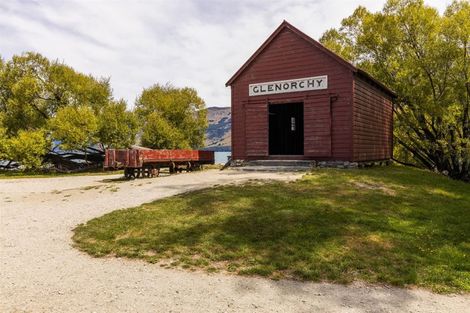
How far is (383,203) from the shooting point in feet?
37.6

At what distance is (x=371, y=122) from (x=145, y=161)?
13610 millimetres

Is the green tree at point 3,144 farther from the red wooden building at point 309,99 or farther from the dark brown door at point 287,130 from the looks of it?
the dark brown door at point 287,130

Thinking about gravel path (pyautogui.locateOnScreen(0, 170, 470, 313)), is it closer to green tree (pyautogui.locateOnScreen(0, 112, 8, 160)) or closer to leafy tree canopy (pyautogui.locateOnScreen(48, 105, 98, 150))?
leafy tree canopy (pyautogui.locateOnScreen(48, 105, 98, 150))

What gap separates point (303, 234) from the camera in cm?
833

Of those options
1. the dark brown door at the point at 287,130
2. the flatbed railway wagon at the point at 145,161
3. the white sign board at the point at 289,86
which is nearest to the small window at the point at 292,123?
the dark brown door at the point at 287,130

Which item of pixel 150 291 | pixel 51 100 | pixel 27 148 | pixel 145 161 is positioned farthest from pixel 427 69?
pixel 51 100

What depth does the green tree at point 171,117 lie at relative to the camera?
4125 cm

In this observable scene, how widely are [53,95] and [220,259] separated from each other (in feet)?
121

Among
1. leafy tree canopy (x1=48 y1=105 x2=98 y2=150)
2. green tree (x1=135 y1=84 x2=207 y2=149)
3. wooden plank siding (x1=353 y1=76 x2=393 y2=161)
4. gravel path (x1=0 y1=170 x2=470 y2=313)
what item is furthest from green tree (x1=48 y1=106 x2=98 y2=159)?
gravel path (x1=0 y1=170 x2=470 y2=313)

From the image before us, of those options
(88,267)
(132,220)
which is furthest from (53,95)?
(88,267)

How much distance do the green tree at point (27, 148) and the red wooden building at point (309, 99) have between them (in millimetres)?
20574

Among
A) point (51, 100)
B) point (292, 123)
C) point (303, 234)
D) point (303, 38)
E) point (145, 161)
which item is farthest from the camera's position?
point (51, 100)

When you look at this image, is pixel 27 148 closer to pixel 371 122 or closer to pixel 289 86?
pixel 289 86

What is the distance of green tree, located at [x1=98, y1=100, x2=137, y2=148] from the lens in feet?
116
